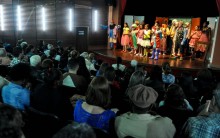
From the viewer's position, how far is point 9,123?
116 cm

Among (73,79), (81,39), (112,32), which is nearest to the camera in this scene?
(73,79)

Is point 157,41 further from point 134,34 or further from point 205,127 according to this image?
point 205,127

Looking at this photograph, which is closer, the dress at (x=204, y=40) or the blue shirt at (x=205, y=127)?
the blue shirt at (x=205, y=127)

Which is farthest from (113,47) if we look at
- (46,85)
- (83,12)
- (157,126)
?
(157,126)

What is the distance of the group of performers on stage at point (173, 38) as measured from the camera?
27.0 feet

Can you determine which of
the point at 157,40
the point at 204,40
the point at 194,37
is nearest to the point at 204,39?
the point at 204,40

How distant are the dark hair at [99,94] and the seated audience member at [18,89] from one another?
823mm

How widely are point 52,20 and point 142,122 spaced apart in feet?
32.5

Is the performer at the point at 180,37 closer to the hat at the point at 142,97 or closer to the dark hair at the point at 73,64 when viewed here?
the dark hair at the point at 73,64

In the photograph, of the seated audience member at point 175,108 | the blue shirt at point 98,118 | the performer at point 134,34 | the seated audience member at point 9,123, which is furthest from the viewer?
the performer at point 134,34

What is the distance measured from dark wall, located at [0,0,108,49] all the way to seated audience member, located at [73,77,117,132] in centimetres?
897

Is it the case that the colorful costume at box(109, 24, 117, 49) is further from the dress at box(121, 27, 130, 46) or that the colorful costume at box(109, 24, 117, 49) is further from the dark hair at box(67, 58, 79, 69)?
the dark hair at box(67, 58, 79, 69)

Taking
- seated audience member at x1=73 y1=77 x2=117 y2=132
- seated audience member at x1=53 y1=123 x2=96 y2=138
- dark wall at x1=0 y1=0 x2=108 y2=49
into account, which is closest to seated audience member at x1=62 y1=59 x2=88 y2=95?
seated audience member at x1=73 y1=77 x2=117 y2=132

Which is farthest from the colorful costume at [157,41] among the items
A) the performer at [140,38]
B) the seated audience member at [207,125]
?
the seated audience member at [207,125]
